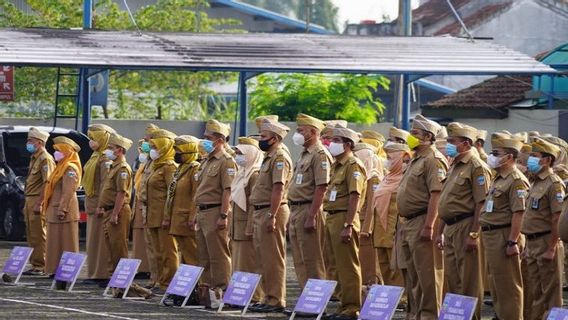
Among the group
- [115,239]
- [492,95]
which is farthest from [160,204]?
[492,95]

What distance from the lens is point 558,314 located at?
1416 centimetres

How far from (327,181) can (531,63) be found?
12.1 m

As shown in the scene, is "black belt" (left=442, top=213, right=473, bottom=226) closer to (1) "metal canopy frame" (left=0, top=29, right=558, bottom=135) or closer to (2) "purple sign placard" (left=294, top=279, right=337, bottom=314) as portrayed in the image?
(2) "purple sign placard" (left=294, top=279, right=337, bottom=314)

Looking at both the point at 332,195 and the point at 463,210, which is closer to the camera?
the point at 463,210

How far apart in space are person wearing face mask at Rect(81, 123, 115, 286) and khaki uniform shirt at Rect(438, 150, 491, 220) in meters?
6.21

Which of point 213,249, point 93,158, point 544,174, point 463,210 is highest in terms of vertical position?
point 544,174

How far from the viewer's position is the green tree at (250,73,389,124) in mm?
38062

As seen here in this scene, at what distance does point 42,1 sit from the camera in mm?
44000

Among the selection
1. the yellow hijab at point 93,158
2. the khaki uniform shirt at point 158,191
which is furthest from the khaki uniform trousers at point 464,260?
the yellow hijab at point 93,158

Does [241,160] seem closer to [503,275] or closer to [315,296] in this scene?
[315,296]

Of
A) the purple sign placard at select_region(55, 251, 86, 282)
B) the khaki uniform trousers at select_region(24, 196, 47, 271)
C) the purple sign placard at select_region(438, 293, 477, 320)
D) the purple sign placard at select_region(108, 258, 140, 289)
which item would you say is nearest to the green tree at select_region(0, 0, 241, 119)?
the khaki uniform trousers at select_region(24, 196, 47, 271)

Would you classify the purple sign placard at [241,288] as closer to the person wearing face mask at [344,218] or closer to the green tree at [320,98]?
the person wearing face mask at [344,218]

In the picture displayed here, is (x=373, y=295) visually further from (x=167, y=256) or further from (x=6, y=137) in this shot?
(x=6, y=137)

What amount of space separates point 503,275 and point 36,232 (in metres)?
8.30
